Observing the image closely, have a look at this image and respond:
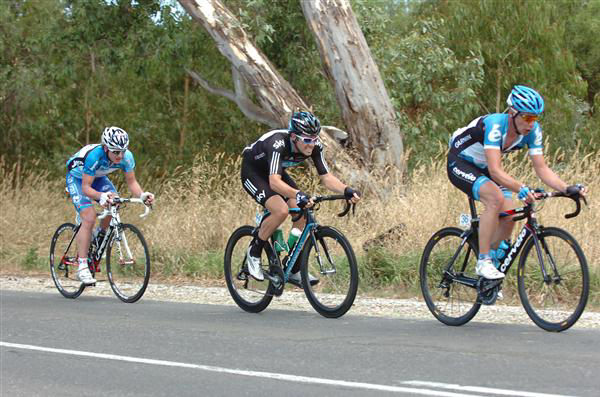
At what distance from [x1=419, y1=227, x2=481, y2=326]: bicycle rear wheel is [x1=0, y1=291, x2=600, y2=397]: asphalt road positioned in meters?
0.16

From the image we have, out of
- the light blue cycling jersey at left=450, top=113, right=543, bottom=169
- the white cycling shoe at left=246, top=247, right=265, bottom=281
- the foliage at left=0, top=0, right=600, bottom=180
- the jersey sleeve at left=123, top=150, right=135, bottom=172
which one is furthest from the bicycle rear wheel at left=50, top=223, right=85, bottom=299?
the foliage at left=0, top=0, right=600, bottom=180

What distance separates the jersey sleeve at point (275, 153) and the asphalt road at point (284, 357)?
56.0 inches

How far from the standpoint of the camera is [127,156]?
11.6 metres

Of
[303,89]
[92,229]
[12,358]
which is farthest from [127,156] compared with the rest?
[303,89]

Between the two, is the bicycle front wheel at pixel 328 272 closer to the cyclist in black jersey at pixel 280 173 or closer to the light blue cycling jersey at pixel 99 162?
the cyclist in black jersey at pixel 280 173

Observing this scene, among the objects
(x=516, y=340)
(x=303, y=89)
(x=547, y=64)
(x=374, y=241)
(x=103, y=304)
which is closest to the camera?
(x=516, y=340)

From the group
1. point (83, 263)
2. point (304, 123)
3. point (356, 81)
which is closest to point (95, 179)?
point (83, 263)

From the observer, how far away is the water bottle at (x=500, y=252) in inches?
334

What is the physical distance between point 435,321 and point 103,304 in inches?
158

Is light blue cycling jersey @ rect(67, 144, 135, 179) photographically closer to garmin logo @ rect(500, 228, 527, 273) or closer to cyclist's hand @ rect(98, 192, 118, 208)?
cyclist's hand @ rect(98, 192, 118, 208)

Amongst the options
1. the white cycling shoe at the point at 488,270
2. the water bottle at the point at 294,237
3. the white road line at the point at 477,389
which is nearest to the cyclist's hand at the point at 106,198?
the water bottle at the point at 294,237

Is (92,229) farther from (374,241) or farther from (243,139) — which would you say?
(243,139)

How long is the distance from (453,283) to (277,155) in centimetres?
204

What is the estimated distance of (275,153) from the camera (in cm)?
959
